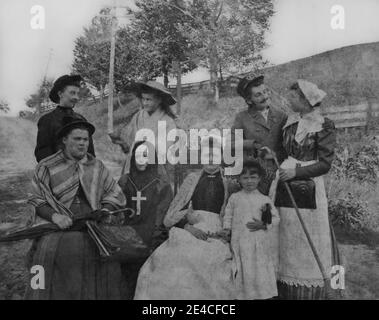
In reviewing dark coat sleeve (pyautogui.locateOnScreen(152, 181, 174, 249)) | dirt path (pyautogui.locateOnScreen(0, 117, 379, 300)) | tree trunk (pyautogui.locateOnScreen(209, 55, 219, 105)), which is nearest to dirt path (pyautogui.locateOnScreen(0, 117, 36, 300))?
dirt path (pyautogui.locateOnScreen(0, 117, 379, 300))

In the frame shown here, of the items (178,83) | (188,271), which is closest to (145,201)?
(188,271)

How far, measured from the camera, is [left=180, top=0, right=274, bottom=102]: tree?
6.15 metres

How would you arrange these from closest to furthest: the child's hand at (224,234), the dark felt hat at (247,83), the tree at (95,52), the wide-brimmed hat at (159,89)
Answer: the child's hand at (224,234) < the dark felt hat at (247,83) < the wide-brimmed hat at (159,89) < the tree at (95,52)

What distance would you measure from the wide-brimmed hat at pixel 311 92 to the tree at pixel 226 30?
2.12 ft

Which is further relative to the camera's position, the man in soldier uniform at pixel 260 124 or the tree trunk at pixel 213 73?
the tree trunk at pixel 213 73

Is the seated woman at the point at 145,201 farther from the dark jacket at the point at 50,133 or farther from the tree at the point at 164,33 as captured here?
the tree at the point at 164,33

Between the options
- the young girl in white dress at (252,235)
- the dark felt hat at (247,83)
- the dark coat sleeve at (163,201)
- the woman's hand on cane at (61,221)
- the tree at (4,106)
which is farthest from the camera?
the tree at (4,106)

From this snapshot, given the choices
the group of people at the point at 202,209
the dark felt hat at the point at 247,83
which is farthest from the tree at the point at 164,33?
the group of people at the point at 202,209

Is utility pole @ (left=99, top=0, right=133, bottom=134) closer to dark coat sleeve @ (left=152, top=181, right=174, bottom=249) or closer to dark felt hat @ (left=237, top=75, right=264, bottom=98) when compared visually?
dark coat sleeve @ (left=152, top=181, right=174, bottom=249)

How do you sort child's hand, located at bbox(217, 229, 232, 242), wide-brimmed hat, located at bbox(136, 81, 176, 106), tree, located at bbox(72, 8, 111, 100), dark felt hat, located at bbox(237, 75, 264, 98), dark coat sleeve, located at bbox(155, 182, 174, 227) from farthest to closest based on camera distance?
tree, located at bbox(72, 8, 111, 100) < wide-brimmed hat, located at bbox(136, 81, 176, 106) < dark felt hat, located at bbox(237, 75, 264, 98) < dark coat sleeve, located at bbox(155, 182, 174, 227) < child's hand, located at bbox(217, 229, 232, 242)

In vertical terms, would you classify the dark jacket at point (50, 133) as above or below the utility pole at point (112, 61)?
below

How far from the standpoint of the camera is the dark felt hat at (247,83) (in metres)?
5.75

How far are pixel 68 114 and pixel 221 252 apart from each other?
2332 mm

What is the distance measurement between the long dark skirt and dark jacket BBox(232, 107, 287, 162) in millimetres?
2045
